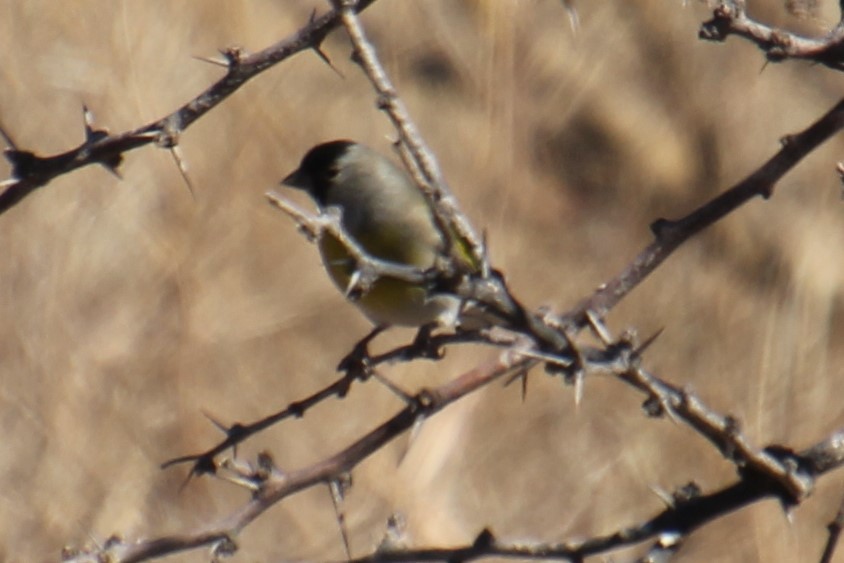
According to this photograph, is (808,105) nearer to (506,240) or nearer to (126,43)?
(506,240)

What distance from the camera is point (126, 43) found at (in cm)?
426

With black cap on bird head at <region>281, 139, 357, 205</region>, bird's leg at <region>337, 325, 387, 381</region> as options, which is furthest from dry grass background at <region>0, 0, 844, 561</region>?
bird's leg at <region>337, 325, 387, 381</region>

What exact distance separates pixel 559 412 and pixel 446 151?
856 millimetres

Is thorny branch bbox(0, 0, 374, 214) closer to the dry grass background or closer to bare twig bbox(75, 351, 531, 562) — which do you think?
bare twig bbox(75, 351, 531, 562)

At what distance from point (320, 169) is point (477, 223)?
822mm

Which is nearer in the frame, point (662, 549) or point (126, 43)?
point (662, 549)

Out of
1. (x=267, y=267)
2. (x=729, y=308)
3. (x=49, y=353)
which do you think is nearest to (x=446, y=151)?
(x=267, y=267)

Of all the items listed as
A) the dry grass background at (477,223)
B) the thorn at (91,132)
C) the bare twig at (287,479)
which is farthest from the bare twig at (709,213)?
the dry grass background at (477,223)

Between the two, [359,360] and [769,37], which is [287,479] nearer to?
[359,360]

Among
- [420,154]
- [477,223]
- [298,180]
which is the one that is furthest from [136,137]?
[477,223]

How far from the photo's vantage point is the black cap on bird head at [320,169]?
3500 mm

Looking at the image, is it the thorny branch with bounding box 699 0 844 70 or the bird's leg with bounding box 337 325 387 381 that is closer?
the thorny branch with bounding box 699 0 844 70

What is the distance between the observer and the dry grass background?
419cm

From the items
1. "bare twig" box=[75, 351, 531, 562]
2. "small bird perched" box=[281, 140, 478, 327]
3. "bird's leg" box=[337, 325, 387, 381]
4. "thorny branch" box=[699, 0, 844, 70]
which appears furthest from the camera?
"small bird perched" box=[281, 140, 478, 327]
